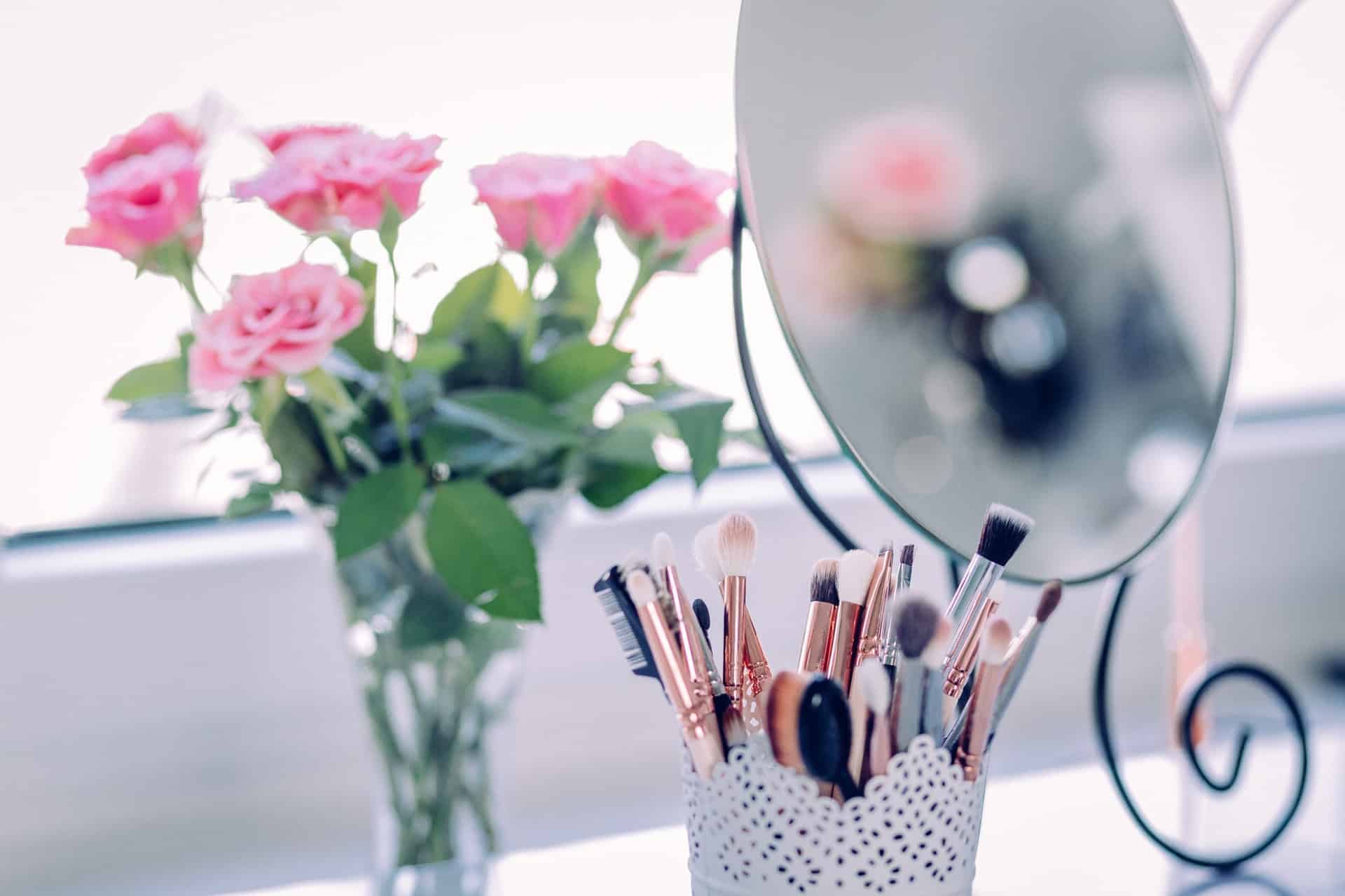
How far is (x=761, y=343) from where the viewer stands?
2.30 ft

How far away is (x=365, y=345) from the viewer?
0.44 meters

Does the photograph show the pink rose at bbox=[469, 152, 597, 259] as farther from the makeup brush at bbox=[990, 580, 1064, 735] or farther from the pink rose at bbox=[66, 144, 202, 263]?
the makeup brush at bbox=[990, 580, 1064, 735]

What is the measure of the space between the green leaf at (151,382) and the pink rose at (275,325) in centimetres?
7

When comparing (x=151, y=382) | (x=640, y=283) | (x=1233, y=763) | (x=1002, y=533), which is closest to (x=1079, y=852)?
(x=1233, y=763)

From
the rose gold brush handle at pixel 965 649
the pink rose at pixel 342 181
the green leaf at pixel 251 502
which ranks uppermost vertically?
the pink rose at pixel 342 181

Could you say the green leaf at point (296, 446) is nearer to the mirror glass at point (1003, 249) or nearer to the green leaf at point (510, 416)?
the green leaf at point (510, 416)

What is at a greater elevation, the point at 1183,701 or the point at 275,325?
the point at 275,325

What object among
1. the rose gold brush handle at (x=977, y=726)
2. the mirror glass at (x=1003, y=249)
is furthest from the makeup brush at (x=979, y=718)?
the mirror glass at (x=1003, y=249)

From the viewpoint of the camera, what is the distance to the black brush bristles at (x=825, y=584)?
35 cm

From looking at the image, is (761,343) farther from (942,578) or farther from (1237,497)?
(1237,497)

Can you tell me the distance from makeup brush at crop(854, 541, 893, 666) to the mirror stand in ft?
0.25

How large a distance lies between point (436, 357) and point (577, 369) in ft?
0.17

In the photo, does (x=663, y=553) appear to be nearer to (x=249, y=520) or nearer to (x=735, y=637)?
(x=735, y=637)

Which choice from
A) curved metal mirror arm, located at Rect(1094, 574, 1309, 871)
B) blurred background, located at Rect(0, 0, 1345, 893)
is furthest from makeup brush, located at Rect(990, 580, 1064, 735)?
blurred background, located at Rect(0, 0, 1345, 893)
